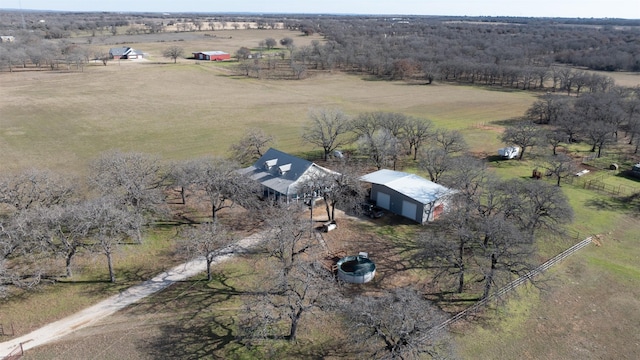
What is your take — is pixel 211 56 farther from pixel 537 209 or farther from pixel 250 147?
pixel 537 209

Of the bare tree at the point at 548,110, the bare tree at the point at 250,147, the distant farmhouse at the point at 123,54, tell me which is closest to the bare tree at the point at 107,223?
the bare tree at the point at 250,147

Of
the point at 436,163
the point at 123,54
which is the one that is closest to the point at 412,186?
the point at 436,163

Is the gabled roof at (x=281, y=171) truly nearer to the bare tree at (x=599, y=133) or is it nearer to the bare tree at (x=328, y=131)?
the bare tree at (x=328, y=131)

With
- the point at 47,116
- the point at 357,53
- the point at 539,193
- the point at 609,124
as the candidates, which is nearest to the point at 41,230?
the point at 539,193

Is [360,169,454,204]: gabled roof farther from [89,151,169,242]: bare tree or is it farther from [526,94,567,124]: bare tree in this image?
[526,94,567,124]: bare tree

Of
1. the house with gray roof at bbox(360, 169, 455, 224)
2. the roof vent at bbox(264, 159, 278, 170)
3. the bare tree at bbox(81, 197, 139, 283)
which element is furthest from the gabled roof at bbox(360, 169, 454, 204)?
the bare tree at bbox(81, 197, 139, 283)

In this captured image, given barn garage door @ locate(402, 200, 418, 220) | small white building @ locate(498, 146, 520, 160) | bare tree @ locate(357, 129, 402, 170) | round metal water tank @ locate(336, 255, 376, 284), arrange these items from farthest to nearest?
small white building @ locate(498, 146, 520, 160) < bare tree @ locate(357, 129, 402, 170) < barn garage door @ locate(402, 200, 418, 220) < round metal water tank @ locate(336, 255, 376, 284)

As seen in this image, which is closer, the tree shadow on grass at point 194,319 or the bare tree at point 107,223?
the tree shadow on grass at point 194,319
